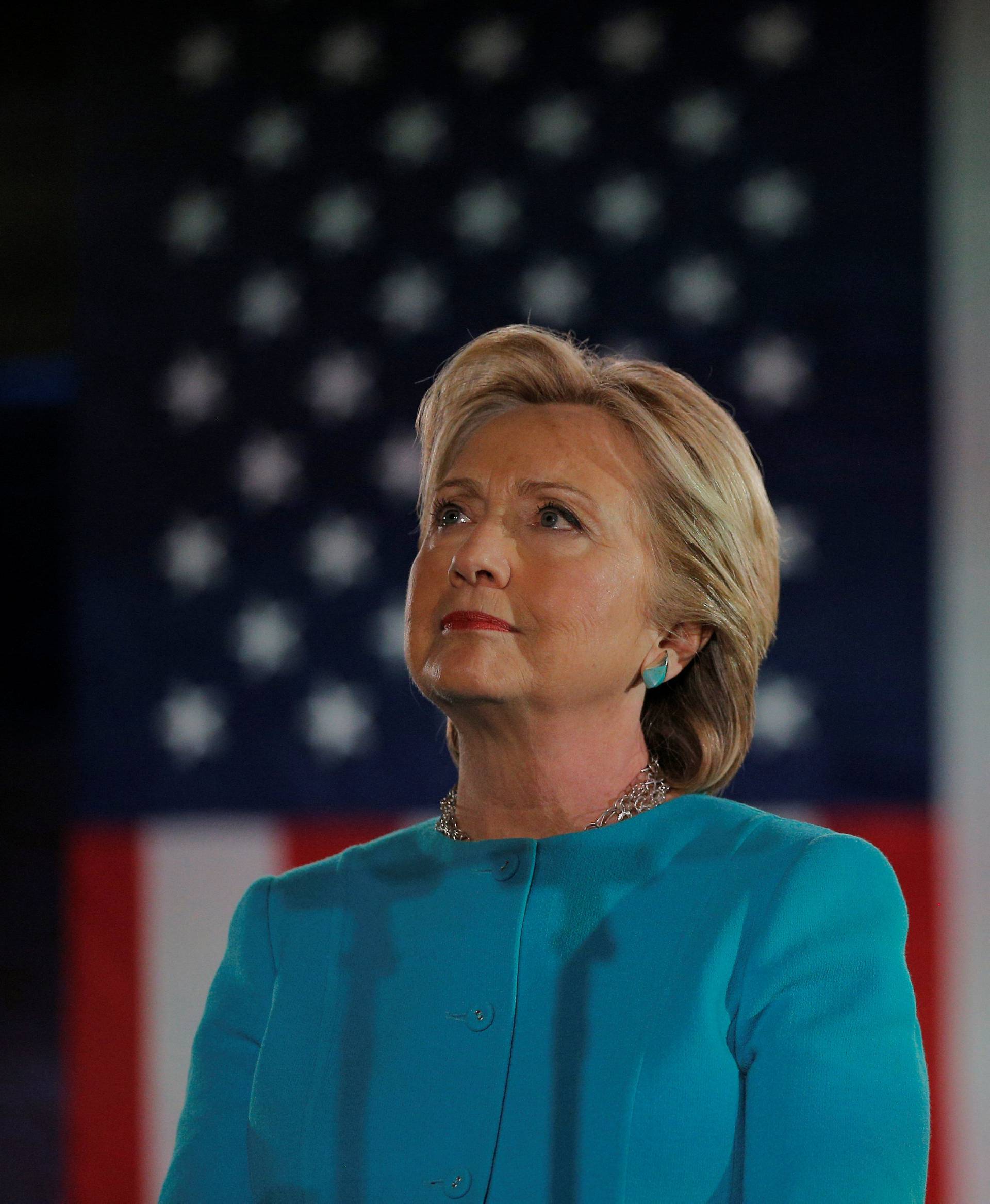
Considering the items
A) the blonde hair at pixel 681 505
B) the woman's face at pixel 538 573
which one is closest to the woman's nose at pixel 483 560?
the woman's face at pixel 538 573

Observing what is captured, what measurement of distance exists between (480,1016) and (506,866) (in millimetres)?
148

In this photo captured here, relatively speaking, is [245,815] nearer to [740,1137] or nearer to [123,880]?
[123,880]

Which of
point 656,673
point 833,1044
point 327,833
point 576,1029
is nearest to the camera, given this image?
point 833,1044

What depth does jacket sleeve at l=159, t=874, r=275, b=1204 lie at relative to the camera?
1369 mm

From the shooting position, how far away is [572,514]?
139 cm

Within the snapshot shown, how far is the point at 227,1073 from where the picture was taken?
1.41m

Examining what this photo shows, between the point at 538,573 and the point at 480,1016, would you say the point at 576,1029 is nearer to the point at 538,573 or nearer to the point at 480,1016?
the point at 480,1016

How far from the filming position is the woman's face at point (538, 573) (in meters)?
1.35

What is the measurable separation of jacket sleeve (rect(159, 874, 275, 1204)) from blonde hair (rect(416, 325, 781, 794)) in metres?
0.31

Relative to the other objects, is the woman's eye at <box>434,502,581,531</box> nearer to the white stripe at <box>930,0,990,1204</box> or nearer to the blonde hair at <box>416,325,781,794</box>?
the blonde hair at <box>416,325,781,794</box>

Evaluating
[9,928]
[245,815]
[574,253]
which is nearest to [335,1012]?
[245,815]

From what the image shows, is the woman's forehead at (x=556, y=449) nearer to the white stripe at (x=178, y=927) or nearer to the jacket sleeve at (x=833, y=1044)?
the jacket sleeve at (x=833, y=1044)

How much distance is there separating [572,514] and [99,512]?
2024mm

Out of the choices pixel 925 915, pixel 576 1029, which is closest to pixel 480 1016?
pixel 576 1029
